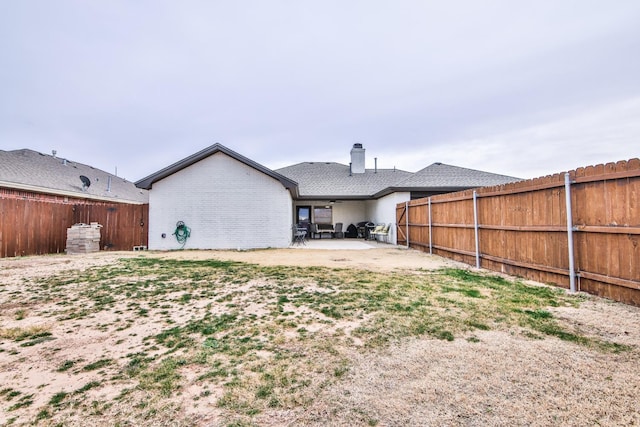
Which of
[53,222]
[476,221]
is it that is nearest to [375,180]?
[476,221]

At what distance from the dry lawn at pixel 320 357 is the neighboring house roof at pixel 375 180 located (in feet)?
31.4

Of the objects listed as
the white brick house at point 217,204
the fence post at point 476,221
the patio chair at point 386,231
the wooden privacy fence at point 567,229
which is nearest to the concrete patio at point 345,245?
the patio chair at point 386,231

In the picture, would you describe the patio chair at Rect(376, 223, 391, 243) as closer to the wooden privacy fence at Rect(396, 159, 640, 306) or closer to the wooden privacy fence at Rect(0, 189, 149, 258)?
the wooden privacy fence at Rect(396, 159, 640, 306)

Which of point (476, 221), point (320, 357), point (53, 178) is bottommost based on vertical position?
point (320, 357)

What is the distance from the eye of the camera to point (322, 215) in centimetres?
1917

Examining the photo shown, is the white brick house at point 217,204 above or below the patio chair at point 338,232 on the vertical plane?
above

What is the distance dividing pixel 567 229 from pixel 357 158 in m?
16.5

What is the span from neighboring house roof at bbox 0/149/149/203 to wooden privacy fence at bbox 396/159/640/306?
629 inches

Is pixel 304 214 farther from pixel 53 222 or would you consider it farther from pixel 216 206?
pixel 53 222

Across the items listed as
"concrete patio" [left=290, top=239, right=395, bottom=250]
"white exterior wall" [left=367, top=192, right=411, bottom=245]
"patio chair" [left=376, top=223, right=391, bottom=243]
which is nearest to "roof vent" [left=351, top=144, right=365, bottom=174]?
"white exterior wall" [left=367, top=192, right=411, bottom=245]

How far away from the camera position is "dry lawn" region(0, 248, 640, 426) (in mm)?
1636

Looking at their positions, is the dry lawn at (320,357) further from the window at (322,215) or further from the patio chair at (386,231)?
the window at (322,215)

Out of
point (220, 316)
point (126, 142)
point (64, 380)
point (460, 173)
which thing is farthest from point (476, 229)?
point (126, 142)

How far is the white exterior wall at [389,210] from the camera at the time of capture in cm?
1342
